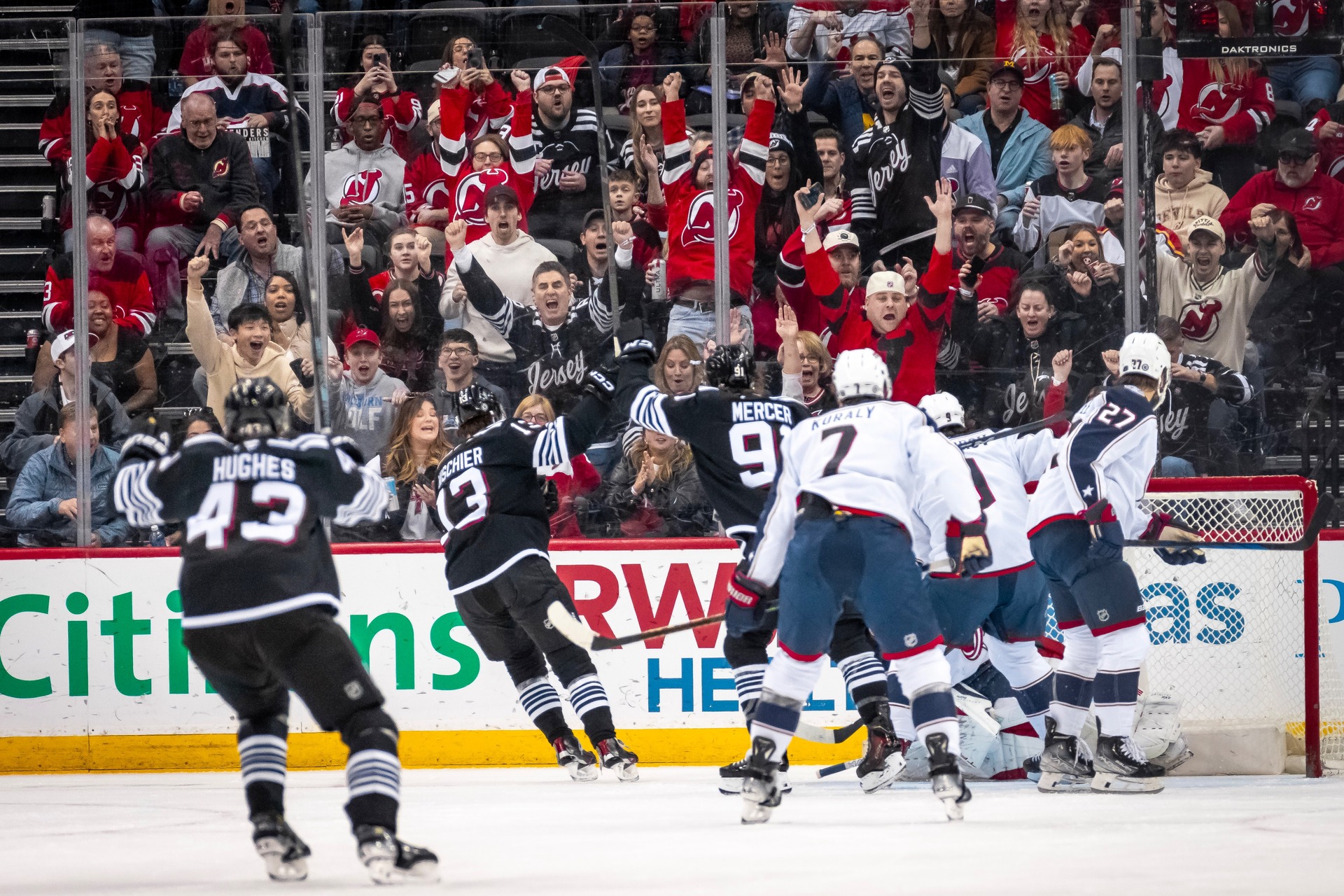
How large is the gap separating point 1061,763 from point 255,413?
3.06 metres

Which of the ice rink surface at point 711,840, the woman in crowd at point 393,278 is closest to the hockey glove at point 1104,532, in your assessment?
the ice rink surface at point 711,840

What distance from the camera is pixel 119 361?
23.5ft

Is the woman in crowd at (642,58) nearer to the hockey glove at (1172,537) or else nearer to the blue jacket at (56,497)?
the blue jacket at (56,497)

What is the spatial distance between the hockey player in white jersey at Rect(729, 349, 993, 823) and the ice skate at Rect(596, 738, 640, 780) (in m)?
1.36

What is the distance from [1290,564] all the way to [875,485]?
2398 mm

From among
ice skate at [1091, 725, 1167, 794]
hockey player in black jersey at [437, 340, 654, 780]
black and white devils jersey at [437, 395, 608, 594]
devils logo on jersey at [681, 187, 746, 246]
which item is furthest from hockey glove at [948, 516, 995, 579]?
devils logo on jersey at [681, 187, 746, 246]

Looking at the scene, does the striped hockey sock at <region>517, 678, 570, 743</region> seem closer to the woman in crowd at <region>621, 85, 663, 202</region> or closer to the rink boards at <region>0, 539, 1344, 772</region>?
the rink boards at <region>0, 539, 1344, 772</region>

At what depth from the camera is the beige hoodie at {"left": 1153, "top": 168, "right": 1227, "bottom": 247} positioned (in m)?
7.08

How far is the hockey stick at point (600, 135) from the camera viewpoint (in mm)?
7180

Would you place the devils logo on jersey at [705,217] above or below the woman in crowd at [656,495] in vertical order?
above

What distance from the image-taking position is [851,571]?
15.5 feet

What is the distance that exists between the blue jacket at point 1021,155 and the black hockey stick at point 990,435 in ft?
4.16

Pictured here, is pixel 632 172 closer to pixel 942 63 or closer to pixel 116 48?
pixel 942 63

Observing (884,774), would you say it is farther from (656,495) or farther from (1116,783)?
(656,495)
